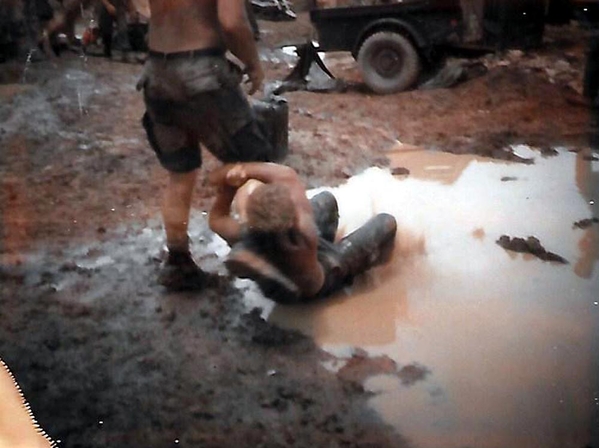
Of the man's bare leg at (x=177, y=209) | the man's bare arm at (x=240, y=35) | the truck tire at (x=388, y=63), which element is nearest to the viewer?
the man's bare arm at (x=240, y=35)

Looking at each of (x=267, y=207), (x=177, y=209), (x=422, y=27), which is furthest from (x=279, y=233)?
(x=422, y=27)

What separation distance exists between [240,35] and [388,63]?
1.04 feet

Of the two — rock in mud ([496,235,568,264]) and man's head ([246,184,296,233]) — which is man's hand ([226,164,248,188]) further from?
rock in mud ([496,235,568,264])

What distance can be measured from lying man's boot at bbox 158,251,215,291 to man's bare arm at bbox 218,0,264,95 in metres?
0.25

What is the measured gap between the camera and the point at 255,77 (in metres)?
1.07

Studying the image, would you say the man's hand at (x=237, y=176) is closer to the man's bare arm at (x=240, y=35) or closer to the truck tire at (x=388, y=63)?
the man's bare arm at (x=240, y=35)

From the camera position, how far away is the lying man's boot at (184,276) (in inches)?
45.3

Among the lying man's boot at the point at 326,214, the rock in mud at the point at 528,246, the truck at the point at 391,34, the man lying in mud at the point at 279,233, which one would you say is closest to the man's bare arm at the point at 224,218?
the man lying in mud at the point at 279,233

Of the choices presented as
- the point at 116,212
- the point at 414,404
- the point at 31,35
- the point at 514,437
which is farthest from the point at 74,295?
the point at 514,437

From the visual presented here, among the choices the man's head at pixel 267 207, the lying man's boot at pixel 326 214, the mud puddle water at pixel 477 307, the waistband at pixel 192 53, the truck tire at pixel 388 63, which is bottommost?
the mud puddle water at pixel 477 307

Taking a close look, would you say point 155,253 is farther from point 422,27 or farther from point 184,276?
point 422,27

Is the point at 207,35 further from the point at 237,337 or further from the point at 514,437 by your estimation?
the point at 514,437

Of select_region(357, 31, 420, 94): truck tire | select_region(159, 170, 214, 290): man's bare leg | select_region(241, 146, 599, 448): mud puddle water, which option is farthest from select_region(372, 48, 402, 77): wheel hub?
select_region(159, 170, 214, 290): man's bare leg

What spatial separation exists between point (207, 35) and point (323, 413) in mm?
488
